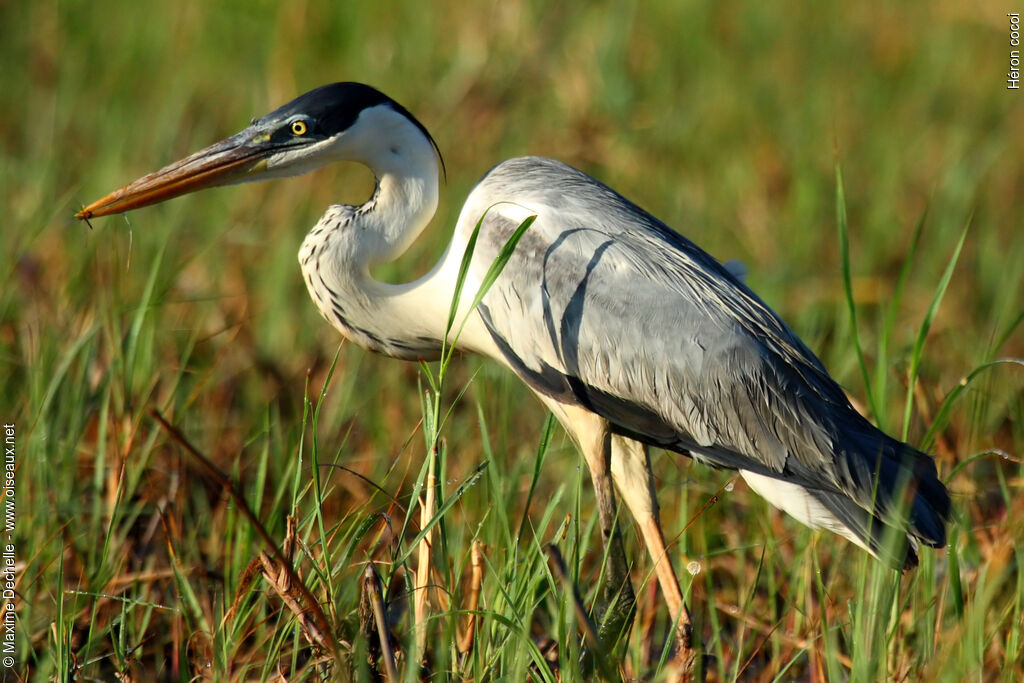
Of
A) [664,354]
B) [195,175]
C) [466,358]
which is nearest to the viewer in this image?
[664,354]

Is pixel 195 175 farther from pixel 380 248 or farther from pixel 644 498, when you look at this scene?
pixel 644 498

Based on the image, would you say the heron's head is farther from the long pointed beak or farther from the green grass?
the green grass

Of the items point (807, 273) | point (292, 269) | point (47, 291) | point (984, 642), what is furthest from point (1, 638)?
point (807, 273)

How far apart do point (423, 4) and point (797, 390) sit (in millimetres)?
4745

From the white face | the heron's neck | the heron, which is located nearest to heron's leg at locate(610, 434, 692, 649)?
the heron

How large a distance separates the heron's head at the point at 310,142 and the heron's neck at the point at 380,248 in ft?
0.07

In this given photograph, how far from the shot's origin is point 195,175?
2895mm

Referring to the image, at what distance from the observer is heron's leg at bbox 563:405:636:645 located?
2688mm

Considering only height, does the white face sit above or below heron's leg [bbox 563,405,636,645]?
above

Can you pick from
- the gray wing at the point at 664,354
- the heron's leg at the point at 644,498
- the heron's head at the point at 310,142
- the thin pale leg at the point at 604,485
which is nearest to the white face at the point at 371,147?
the heron's head at the point at 310,142

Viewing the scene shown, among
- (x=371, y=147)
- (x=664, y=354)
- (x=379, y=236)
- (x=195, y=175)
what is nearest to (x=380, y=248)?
(x=379, y=236)

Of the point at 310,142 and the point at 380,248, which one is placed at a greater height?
the point at 310,142

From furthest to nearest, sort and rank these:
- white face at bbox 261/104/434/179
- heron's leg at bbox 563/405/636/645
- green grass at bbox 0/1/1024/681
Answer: white face at bbox 261/104/434/179 < heron's leg at bbox 563/405/636/645 < green grass at bbox 0/1/1024/681

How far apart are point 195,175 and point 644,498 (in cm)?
141
